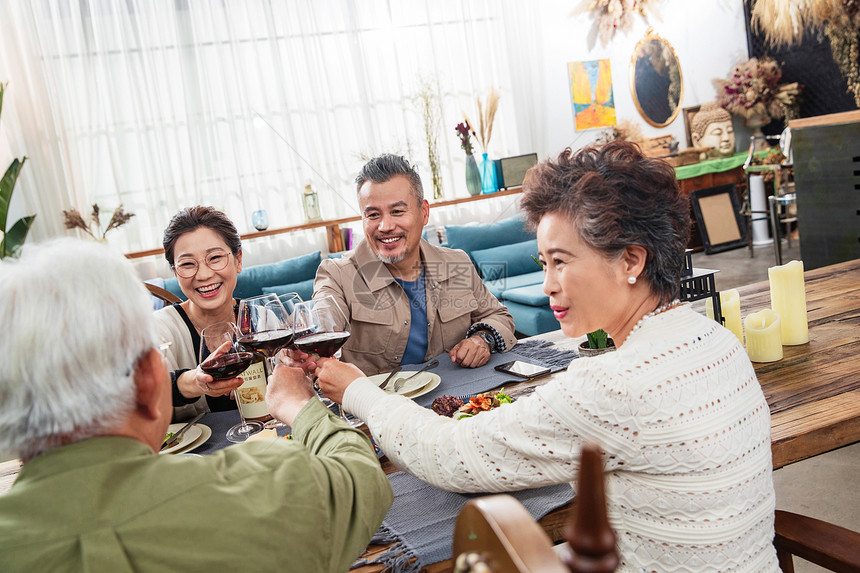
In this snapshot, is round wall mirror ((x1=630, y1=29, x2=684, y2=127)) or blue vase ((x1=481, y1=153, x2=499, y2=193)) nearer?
blue vase ((x1=481, y1=153, x2=499, y2=193))

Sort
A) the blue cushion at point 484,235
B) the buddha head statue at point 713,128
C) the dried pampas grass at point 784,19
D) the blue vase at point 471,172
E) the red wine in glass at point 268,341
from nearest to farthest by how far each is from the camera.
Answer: the red wine in glass at point 268,341
the blue cushion at point 484,235
the blue vase at point 471,172
the dried pampas grass at point 784,19
the buddha head statue at point 713,128

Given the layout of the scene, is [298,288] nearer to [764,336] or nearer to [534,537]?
[764,336]

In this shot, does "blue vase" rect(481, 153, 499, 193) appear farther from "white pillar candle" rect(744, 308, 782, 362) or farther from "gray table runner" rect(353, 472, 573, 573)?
"gray table runner" rect(353, 472, 573, 573)

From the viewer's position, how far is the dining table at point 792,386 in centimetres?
129

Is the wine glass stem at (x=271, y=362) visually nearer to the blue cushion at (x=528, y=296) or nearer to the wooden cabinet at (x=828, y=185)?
the blue cushion at (x=528, y=296)

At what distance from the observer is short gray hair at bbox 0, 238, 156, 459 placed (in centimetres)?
74

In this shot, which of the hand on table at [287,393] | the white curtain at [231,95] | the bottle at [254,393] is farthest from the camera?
the white curtain at [231,95]

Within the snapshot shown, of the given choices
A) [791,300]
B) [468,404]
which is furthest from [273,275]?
[791,300]

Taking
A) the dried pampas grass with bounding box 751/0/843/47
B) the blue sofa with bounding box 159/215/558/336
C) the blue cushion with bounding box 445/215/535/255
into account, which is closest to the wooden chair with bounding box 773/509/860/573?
the blue sofa with bounding box 159/215/558/336

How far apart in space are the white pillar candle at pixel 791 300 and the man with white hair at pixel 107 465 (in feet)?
4.80

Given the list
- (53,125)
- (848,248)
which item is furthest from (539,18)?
(53,125)

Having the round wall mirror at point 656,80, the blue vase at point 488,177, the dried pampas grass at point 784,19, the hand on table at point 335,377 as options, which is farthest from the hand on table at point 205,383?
the dried pampas grass at point 784,19

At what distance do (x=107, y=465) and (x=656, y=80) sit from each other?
25.6 ft

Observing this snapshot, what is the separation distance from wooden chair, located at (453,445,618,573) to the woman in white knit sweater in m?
0.43
